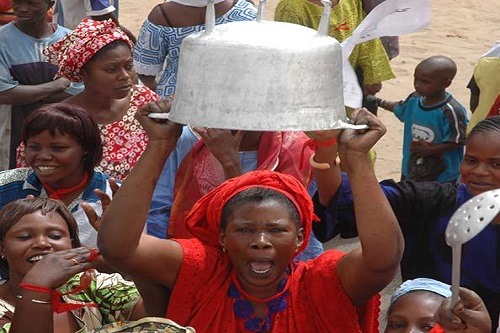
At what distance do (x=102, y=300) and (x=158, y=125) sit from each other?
28.2 inches

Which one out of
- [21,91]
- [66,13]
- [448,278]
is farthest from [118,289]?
[66,13]

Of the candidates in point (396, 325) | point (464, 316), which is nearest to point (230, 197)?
point (396, 325)

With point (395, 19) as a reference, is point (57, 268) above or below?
below

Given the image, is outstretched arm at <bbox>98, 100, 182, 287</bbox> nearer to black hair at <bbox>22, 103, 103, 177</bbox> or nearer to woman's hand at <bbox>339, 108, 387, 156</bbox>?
woman's hand at <bbox>339, 108, 387, 156</bbox>

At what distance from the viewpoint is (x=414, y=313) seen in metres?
3.42

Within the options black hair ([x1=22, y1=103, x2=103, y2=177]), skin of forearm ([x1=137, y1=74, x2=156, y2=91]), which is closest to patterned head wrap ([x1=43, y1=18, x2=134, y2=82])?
black hair ([x1=22, y1=103, x2=103, y2=177])

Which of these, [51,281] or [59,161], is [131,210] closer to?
[51,281]

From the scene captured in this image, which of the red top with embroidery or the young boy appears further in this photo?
the young boy

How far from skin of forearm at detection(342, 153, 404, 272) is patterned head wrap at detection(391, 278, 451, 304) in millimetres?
500

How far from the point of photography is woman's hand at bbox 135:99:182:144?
3.08 meters

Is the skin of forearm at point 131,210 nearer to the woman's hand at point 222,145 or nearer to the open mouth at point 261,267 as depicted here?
the open mouth at point 261,267

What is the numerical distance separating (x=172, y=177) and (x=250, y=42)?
182 centimetres

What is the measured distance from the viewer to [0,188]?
13.9 ft

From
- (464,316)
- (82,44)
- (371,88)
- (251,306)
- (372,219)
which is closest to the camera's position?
(464,316)
